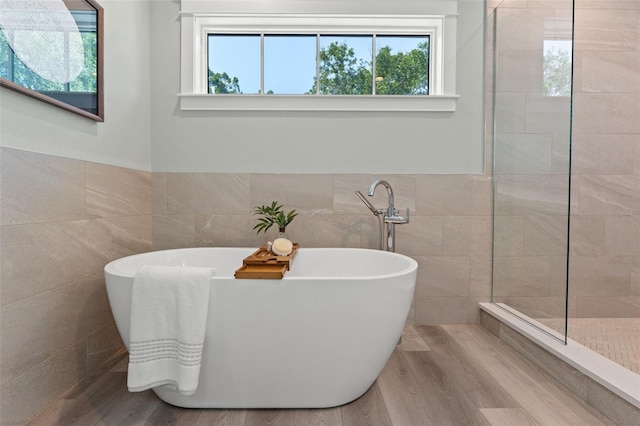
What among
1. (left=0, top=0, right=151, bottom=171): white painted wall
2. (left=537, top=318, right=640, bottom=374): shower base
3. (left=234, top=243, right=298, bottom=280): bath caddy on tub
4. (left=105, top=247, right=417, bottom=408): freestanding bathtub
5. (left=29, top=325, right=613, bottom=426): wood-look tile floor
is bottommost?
(left=29, top=325, right=613, bottom=426): wood-look tile floor

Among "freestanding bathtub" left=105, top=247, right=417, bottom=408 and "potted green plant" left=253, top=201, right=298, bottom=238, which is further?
"potted green plant" left=253, top=201, right=298, bottom=238

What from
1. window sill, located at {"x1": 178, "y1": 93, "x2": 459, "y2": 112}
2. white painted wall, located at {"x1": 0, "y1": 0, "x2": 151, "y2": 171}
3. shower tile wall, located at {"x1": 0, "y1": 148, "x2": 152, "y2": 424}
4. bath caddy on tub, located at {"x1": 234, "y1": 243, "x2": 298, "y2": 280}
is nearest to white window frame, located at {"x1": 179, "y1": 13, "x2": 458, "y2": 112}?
window sill, located at {"x1": 178, "y1": 93, "x2": 459, "y2": 112}

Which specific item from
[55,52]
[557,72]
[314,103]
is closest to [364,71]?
[314,103]

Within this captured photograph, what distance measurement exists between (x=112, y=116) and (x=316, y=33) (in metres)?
1.47

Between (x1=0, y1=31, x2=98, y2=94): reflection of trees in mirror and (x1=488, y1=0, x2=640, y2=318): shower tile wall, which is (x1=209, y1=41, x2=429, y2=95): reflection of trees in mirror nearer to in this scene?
(x1=488, y1=0, x2=640, y2=318): shower tile wall

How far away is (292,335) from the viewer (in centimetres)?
149

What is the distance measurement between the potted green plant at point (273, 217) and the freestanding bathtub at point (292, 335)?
894 millimetres

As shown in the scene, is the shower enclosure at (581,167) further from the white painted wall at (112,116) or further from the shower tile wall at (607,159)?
the white painted wall at (112,116)

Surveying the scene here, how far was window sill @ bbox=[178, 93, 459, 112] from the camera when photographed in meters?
2.55

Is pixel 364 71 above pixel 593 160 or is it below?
above

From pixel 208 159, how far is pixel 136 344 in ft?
Answer: 4.80

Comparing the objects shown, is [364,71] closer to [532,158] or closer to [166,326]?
[532,158]

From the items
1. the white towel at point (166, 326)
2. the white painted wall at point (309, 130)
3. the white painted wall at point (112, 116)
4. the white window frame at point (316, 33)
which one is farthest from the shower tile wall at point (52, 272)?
the white window frame at point (316, 33)

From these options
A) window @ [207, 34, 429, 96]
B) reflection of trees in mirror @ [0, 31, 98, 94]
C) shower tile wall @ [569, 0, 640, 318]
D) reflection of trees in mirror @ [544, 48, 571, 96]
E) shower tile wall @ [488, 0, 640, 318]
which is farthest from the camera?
window @ [207, 34, 429, 96]
